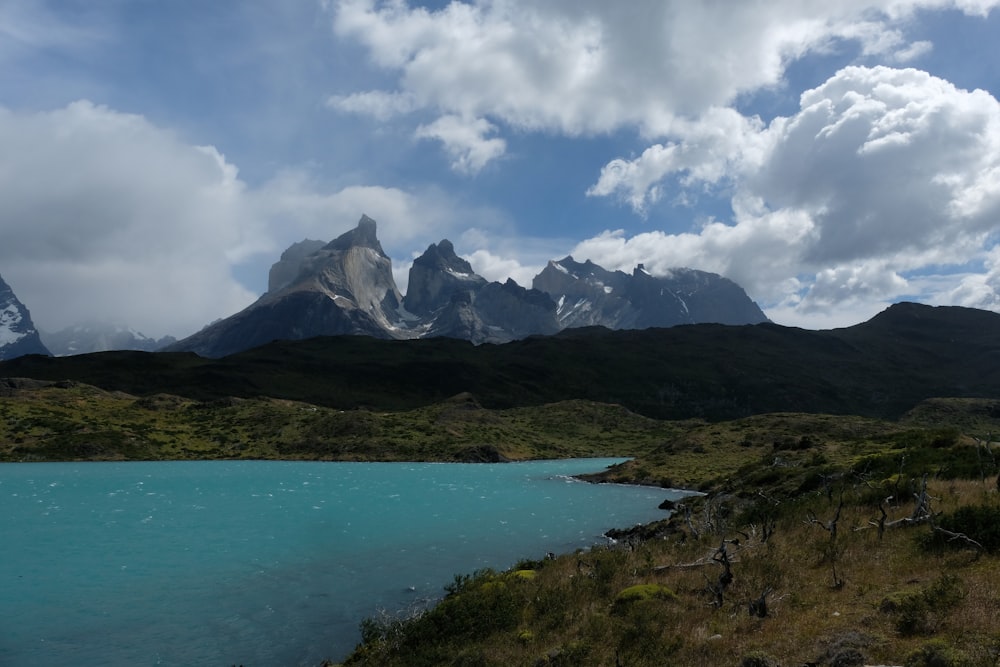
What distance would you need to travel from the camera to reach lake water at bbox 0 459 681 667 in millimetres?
21500

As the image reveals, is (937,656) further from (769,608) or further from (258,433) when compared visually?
(258,433)

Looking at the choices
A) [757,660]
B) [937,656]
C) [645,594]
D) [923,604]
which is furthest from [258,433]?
[937,656]

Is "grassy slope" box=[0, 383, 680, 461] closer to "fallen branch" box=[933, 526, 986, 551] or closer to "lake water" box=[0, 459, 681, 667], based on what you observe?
"lake water" box=[0, 459, 681, 667]

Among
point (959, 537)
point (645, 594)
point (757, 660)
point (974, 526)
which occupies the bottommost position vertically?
point (645, 594)

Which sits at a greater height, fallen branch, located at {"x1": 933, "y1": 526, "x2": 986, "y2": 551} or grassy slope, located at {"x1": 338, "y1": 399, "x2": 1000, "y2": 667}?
fallen branch, located at {"x1": 933, "y1": 526, "x2": 986, "y2": 551}

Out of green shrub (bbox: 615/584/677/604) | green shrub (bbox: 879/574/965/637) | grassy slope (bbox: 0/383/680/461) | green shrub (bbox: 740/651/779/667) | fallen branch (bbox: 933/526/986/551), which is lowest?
grassy slope (bbox: 0/383/680/461)

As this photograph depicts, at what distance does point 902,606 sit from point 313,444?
13554 centimetres

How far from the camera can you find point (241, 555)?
3434cm

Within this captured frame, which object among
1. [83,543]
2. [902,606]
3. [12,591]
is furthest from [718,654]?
[83,543]

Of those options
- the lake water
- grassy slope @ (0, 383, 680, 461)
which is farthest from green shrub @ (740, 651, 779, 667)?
grassy slope @ (0, 383, 680, 461)

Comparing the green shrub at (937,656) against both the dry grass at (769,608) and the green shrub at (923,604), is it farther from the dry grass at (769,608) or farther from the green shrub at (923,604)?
the green shrub at (923,604)

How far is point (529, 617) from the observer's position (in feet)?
57.0

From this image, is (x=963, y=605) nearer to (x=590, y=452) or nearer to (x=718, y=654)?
(x=718, y=654)

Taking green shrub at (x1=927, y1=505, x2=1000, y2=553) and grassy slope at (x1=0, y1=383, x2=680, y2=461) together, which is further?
grassy slope at (x1=0, y1=383, x2=680, y2=461)
